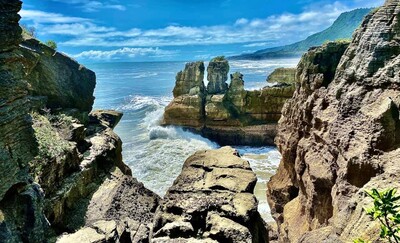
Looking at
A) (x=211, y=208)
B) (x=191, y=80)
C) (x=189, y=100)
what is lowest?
(x=211, y=208)

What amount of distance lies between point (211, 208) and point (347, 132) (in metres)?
4.20

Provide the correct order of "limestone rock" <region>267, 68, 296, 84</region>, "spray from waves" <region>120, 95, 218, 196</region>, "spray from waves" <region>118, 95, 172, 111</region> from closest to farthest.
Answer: "spray from waves" <region>120, 95, 218, 196</region> < "limestone rock" <region>267, 68, 296, 84</region> < "spray from waves" <region>118, 95, 172, 111</region>

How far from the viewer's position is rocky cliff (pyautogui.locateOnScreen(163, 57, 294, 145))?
36.1 m

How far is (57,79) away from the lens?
1644cm

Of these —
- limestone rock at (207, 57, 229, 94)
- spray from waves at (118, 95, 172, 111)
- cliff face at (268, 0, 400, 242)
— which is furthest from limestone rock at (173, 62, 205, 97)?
cliff face at (268, 0, 400, 242)

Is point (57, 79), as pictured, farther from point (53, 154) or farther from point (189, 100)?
point (189, 100)

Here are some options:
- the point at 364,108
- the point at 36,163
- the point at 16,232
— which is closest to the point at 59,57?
the point at 36,163

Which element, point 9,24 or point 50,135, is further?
point 50,135

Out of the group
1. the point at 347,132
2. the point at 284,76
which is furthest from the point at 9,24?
the point at 284,76

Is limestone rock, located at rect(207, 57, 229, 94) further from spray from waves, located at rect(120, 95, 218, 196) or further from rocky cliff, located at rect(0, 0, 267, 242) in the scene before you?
rocky cliff, located at rect(0, 0, 267, 242)

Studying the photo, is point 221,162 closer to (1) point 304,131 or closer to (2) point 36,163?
(1) point 304,131

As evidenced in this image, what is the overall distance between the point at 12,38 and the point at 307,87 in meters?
9.67

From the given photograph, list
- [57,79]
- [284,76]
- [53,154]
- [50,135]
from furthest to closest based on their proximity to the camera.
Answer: [284,76]
[57,79]
[50,135]
[53,154]

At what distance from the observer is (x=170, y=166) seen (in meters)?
27.5
